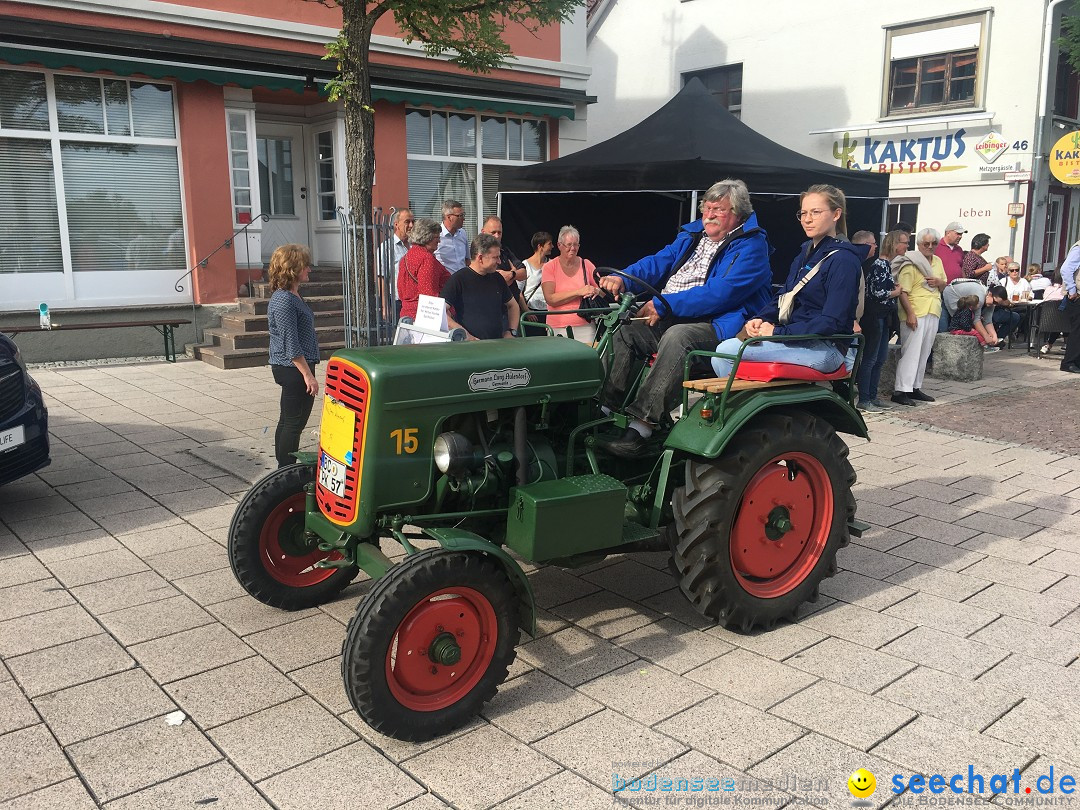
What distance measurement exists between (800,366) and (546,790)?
2147mm

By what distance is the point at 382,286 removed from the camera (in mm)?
7828

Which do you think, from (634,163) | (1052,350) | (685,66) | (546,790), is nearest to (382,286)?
(634,163)

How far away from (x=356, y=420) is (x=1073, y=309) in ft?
35.3

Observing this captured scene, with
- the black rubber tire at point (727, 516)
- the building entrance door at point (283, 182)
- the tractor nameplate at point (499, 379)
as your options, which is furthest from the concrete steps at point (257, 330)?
the black rubber tire at point (727, 516)

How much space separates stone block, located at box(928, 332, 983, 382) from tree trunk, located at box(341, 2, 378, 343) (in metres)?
6.76

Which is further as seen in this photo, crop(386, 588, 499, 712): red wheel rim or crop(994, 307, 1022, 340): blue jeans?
crop(994, 307, 1022, 340): blue jeans

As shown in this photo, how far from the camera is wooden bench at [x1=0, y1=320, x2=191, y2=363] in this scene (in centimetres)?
976

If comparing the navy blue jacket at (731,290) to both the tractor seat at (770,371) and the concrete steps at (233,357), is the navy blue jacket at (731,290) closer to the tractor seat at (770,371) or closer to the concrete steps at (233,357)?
the tractor seat at (770,371)

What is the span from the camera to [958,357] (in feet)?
33.3

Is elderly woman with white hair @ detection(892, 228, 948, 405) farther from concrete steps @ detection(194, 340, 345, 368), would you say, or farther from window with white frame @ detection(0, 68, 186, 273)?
window with white frame @ detection(0, 68, 186, 273)

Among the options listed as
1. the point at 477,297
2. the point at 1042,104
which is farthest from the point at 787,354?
the point at 1042,104

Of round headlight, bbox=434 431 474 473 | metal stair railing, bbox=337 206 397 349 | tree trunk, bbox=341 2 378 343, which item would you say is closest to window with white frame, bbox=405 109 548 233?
metal stair railing, bbox=337 206 397 349

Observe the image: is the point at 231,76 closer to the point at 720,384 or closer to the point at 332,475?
the point at 332,475

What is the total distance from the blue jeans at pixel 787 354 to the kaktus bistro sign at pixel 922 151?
14.6 metres
